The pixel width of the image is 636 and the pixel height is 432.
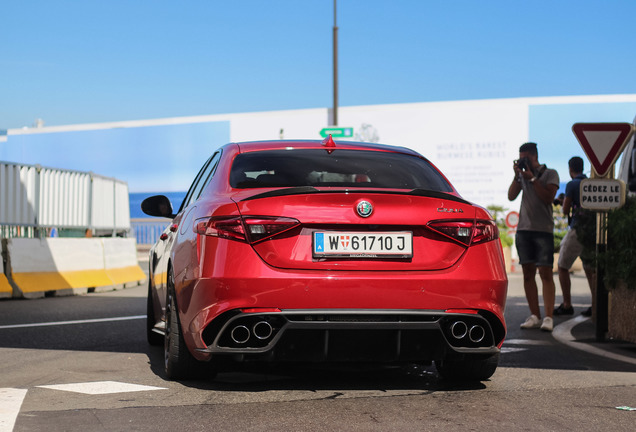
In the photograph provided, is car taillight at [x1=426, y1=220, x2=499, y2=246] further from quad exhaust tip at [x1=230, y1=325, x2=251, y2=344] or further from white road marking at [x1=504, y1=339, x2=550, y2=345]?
white road marking at [x1=504, y1=339, x2=550, y2=345]

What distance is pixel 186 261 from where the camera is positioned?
5211 millimetres

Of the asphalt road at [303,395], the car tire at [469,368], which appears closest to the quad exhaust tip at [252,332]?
the asphalt road at [303,395]

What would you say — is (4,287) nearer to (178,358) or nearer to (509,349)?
→ (509,349)

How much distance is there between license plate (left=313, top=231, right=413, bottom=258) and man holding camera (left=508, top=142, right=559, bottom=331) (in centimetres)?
449

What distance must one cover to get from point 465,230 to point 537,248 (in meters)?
4.33

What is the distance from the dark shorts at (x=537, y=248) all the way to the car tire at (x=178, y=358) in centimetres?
444

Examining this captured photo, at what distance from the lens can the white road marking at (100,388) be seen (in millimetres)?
5309

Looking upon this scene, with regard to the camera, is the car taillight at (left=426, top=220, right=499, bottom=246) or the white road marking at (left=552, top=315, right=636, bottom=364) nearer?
the car taillight at (left=426, top=220, right=499, bottom=246)

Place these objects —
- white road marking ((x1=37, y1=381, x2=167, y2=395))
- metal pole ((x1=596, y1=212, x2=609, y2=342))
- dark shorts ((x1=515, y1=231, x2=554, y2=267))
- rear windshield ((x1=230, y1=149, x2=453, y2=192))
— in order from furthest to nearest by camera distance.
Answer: dark shorts ((x1=515, y1=231, x2=554, y2=267)) < metal pole ((x1=596, y1=212, x2=609, y2=342)) < rear windshield ((x1=230, y1=149, x2=453, y2=192)) < white road marking ((x1=37, y1=381, x2=167, y2=395))

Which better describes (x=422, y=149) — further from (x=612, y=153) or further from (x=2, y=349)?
(x=2, y=349)

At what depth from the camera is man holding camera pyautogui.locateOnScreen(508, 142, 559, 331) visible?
9156 millimetres

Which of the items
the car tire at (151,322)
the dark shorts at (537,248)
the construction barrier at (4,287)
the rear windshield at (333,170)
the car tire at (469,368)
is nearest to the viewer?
the rear windshield at (333,170)

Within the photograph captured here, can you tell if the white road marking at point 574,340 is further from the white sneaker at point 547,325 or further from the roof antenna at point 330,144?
the roof antenna at point 330,144

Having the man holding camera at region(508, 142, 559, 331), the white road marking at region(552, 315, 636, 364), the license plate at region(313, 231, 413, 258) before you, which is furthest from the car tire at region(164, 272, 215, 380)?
the man holding camera at region(508, 142, 559, 331)
